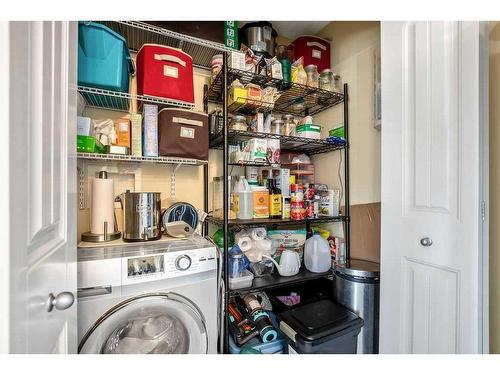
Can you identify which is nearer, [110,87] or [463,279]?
[463,279]

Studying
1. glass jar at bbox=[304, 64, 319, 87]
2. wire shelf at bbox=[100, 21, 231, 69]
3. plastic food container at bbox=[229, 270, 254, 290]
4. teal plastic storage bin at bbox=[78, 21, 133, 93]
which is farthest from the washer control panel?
glass jar at bbox=[304, 64, 319, 87]

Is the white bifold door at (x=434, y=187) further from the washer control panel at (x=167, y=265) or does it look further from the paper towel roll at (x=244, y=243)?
the washer control panel at (x=167, y=265)

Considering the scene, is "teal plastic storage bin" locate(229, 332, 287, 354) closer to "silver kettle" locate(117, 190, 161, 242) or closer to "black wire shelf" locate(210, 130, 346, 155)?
"silver kettle" locate(117, 190, 161, 242)

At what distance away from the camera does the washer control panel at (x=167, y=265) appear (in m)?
0.99

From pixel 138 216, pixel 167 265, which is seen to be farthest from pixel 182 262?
pixel 138 216

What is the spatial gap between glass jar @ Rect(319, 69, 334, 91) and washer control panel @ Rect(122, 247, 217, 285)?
141 cm

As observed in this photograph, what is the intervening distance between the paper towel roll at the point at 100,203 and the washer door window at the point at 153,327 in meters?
0.46
